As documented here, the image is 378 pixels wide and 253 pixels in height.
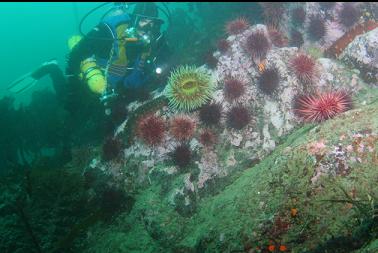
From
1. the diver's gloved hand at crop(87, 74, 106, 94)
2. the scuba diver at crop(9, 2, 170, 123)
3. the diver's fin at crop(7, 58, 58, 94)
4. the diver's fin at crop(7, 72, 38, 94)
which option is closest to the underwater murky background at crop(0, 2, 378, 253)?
the scuba diver at crop(9, 2, 170, 123)

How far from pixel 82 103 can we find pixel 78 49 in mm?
1757

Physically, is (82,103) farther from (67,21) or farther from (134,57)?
(67,21)

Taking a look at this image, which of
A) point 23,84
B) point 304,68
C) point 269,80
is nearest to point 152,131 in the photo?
point 269,80

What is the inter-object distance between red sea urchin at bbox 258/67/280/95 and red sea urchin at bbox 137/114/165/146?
246cm

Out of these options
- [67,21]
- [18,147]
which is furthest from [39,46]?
[18,147]

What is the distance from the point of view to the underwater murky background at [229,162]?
4.10 m

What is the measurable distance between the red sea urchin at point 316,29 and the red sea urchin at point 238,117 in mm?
4624

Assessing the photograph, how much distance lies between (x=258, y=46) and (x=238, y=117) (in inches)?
82.7

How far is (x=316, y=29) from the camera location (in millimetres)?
9648

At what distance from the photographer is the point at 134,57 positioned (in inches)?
356

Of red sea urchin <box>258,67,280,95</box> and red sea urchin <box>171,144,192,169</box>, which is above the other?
red sea urchin <box>258,67,280,95</box>

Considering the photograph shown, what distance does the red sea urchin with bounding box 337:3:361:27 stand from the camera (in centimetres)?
994

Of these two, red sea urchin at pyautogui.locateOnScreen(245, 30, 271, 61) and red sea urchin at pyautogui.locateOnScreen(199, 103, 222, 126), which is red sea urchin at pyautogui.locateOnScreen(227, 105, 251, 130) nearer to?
red sea urchin at pyautogui.locateOnScreen(199, 103, 222, 126)

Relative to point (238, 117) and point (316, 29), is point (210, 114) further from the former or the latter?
point (316, 29)
